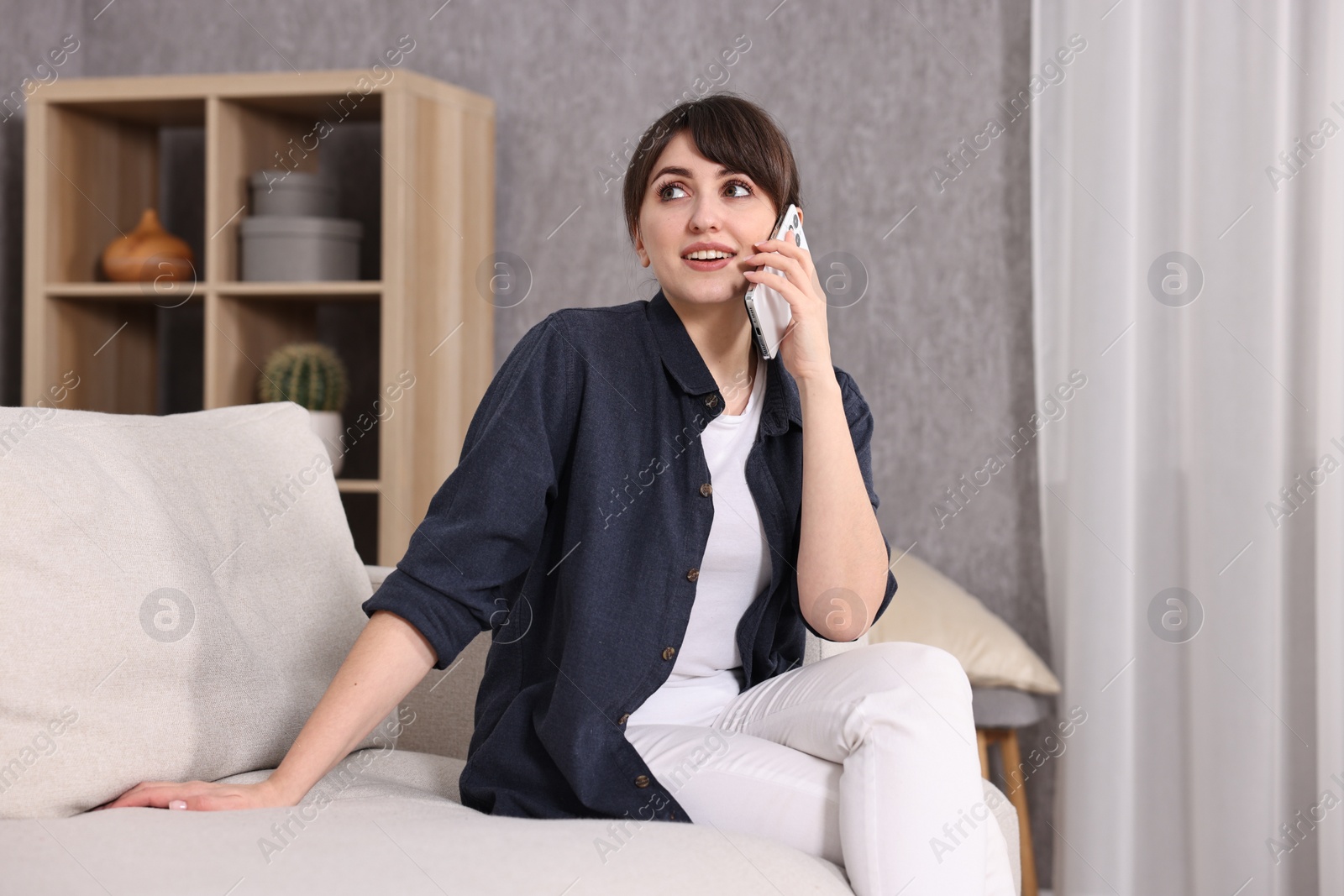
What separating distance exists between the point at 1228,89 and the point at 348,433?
191 cm

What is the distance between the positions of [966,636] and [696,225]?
1190 millimetres

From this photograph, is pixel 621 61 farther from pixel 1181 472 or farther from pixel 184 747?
pixel 184 747

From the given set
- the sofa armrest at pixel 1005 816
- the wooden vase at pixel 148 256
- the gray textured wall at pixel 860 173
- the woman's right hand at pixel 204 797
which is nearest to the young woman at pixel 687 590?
the woman's right hand at pixel 204 797

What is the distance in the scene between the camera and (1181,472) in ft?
6.89

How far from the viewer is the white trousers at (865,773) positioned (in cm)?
90

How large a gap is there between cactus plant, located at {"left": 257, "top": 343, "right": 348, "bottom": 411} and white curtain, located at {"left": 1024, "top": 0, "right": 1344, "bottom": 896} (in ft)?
4.77

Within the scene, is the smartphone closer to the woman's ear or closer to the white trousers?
the woman's ear

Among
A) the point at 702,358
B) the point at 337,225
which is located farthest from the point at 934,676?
the point at 337,225

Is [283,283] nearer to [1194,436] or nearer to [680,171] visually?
[680,171]

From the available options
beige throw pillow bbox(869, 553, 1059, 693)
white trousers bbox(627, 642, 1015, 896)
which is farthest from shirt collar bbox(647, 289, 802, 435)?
beige throw pillow bbox(869, 553, 1059, 693)

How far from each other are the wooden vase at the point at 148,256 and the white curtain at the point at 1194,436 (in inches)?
69.9

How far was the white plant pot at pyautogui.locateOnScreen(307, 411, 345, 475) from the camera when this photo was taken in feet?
7.91

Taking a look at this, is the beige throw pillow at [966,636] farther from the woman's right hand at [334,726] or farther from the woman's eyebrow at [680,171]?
the woman's right hand at [334,726]

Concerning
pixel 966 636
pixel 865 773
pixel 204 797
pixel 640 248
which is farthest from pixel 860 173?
pixel 204 797
